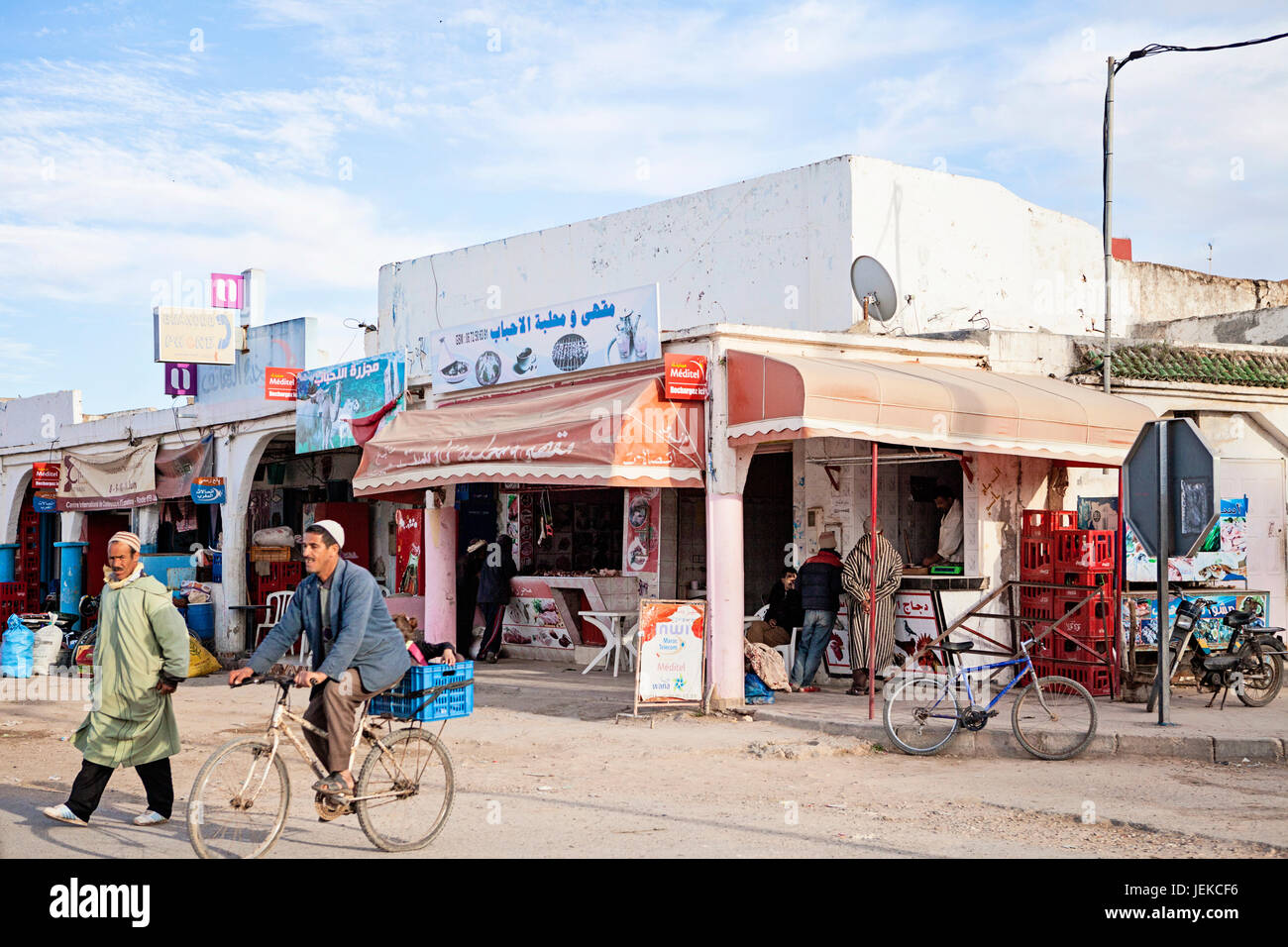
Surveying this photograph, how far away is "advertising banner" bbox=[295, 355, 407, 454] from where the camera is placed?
17.0 metres

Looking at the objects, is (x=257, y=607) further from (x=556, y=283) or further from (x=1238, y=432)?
(x=1238, y=432)

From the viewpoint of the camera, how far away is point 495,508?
18.9 metres

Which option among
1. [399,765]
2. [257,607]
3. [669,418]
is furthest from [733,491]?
[257,607]

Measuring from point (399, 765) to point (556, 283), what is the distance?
Answer: 52.7ft

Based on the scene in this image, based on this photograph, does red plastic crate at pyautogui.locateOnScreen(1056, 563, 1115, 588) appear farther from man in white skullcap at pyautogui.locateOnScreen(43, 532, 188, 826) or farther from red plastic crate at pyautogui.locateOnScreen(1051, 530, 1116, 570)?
man in white skullcap at pyautogui.locateOnScreen(43, 532, 188, 826)

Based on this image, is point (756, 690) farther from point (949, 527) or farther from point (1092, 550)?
point (1092, 550)

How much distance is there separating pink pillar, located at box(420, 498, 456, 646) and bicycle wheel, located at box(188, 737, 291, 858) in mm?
10293

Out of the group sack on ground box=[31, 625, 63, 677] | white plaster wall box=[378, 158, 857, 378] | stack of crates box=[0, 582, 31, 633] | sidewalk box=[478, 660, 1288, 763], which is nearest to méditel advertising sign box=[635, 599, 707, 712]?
sidewalk box=[478, 660, 1288, 763]

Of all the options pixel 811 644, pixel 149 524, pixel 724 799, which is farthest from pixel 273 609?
pixel 724 799

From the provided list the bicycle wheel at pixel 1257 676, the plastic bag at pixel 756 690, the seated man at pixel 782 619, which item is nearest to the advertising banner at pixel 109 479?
the seated man at pixel 782 619

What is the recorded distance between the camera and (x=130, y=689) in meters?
7.18

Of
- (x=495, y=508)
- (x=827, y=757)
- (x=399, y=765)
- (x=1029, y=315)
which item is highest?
(x=1029, y=315)

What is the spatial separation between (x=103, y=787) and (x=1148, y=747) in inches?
302

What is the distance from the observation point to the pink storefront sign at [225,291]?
24.2 meters
